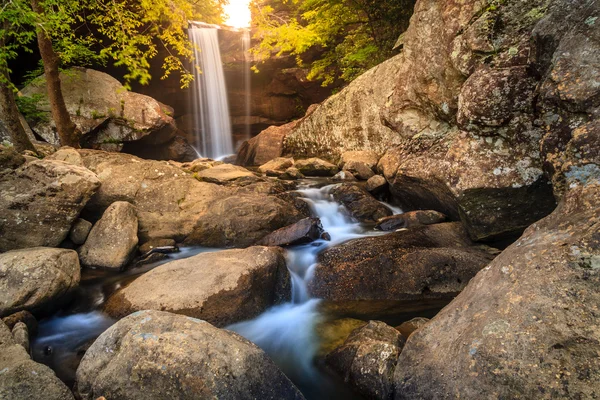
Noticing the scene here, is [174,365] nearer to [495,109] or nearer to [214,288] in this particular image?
[214,288]

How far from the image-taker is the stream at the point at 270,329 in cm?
387

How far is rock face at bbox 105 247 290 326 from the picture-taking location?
4.60 m

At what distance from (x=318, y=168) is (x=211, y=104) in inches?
492

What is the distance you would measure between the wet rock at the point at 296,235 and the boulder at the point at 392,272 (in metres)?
0.81

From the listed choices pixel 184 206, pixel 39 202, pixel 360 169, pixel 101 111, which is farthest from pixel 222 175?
pixel 101 111

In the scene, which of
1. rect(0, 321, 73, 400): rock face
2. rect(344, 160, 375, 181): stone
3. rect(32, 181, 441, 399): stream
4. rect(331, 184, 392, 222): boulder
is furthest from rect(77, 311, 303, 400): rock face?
rect(344, 160, 375, 181): stone

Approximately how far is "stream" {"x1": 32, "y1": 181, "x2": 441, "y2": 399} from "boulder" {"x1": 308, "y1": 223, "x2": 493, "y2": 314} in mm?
338

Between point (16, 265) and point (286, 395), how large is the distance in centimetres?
431

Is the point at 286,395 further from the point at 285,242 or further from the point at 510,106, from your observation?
the point at 510,106

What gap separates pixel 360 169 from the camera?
36.4ft

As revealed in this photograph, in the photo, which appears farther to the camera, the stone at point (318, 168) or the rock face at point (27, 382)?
the stone at point (318, 168)

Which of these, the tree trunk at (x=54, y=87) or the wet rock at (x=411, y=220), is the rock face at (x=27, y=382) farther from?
the tree trunk at (x=54, y=87)

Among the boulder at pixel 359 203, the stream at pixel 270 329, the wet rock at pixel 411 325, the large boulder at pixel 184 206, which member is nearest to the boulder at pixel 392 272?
the stream at pixel 270 329

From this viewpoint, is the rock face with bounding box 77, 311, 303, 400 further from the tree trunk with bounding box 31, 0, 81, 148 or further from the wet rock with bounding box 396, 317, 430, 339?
the tree trunk with bounding box 31, 0, 81, 148
